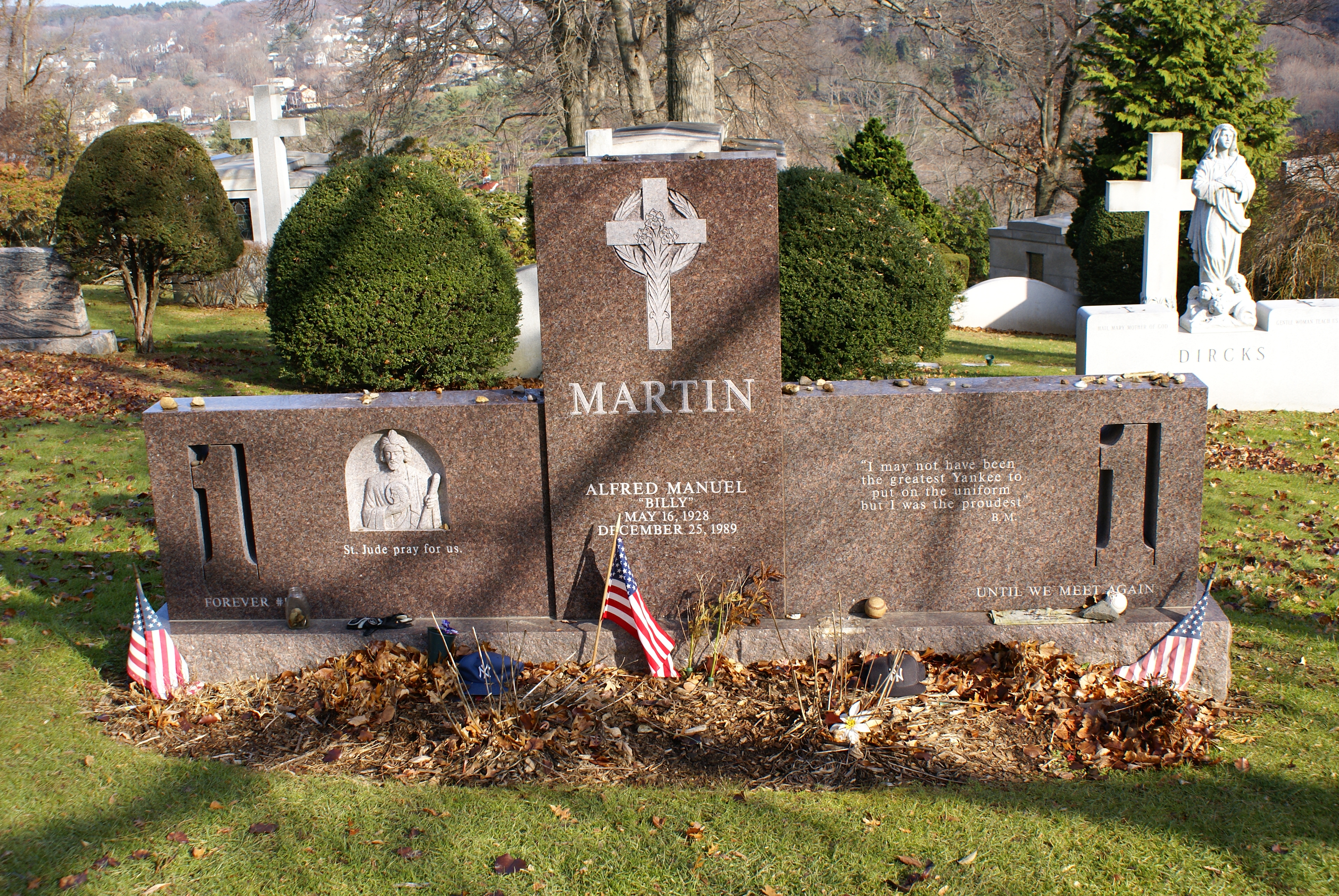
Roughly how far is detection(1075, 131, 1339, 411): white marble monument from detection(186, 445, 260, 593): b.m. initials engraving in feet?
29.5

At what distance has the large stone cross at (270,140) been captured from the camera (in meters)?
22.0

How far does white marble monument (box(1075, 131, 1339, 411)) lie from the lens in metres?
11.5

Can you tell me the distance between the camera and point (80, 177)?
13625 mm

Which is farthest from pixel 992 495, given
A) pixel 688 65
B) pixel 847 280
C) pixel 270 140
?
pixel 270 140

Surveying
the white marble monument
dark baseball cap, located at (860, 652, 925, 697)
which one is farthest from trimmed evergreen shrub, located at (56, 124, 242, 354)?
dark baseball cap, located at (860, 652, 925, 697)

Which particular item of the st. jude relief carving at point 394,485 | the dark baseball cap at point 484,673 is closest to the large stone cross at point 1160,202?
the st. jude relief carving at point 394,485

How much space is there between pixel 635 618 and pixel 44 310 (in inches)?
524

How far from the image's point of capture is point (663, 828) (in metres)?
4.14

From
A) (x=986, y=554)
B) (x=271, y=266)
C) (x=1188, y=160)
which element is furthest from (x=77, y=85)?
(x=986, y=554)

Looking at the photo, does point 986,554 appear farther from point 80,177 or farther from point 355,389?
point 80,177

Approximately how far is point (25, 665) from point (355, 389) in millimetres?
6564

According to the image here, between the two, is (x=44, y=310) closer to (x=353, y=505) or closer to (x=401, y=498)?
(x=353, y=505)

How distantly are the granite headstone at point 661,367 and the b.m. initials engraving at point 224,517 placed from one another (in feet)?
5.64

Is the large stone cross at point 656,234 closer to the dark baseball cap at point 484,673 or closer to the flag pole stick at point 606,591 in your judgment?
the flag pole stick at point 606,591
